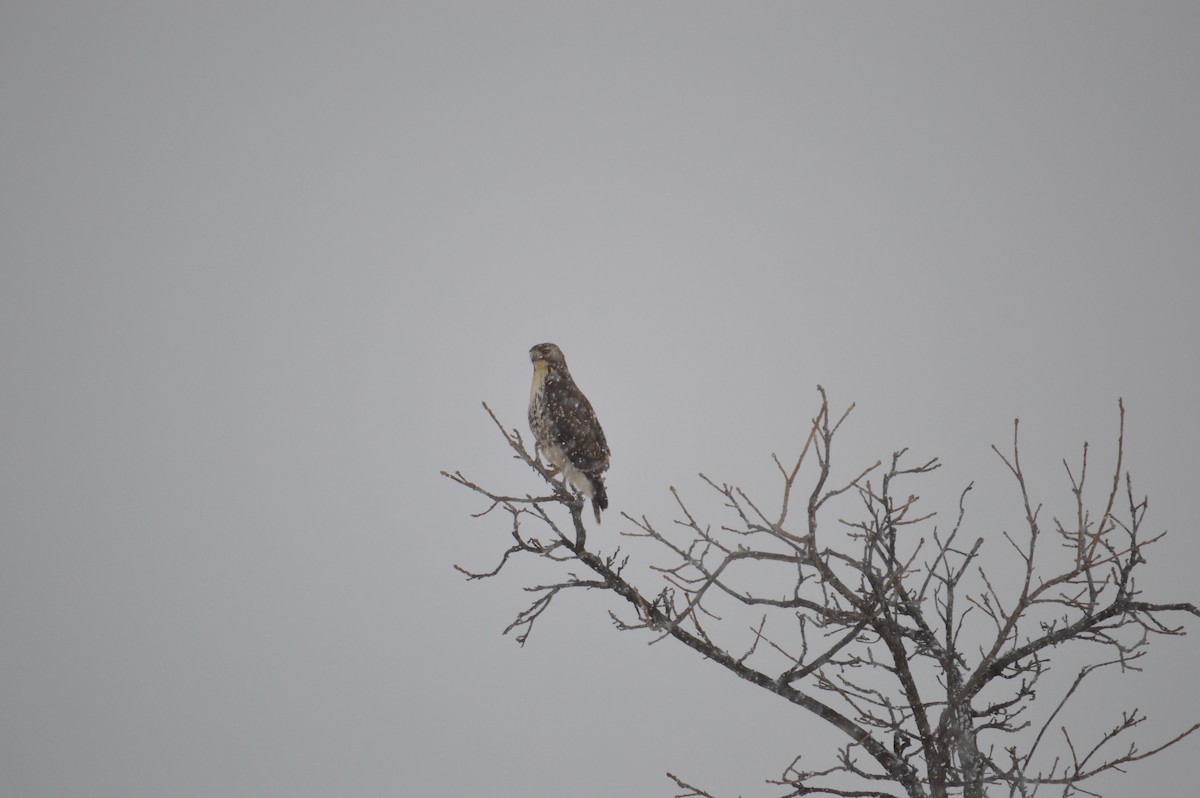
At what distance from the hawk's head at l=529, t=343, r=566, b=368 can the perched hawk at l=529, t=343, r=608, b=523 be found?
86 mm

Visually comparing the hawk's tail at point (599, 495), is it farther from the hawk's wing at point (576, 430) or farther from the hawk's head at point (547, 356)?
the hawk's head at point (547, 356)

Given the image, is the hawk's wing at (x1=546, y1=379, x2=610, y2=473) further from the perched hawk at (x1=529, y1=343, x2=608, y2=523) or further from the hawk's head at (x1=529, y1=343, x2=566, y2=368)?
the hawk's head at (x1=529, y1=343, x2=566, y2=368)

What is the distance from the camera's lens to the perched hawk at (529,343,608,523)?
777 cm

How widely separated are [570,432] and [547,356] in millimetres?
997

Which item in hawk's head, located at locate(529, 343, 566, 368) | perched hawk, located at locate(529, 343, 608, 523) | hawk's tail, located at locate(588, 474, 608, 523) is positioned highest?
hawk's head, located at locate(529, 343, 566, 368)

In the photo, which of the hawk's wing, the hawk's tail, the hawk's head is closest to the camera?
the hawk's wing

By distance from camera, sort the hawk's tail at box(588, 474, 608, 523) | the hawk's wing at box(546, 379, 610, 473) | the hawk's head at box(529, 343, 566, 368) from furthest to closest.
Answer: the hawk's head at box(529, 343, 566, 368) → the hawk's tail at box(588, 474, 608, 523) → the hawk's wing at box(546, 379, 610, 473)

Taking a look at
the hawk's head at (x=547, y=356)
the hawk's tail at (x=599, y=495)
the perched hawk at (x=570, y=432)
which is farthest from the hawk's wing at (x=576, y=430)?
the hawk's head at (x=547, y=356)

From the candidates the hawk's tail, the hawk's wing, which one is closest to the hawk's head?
the hawk's wing

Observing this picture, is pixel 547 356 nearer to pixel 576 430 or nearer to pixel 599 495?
pixel 576 430

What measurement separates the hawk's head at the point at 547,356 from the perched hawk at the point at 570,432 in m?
0.09

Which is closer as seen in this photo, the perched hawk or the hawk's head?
the perched hawk

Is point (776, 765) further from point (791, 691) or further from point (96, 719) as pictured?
point (96, 719)

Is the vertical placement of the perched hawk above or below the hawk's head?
below
